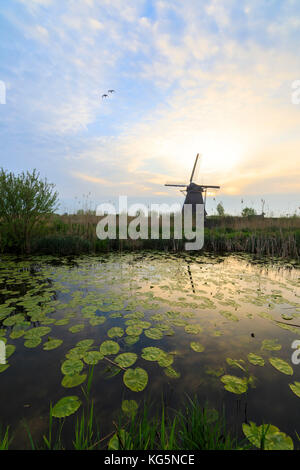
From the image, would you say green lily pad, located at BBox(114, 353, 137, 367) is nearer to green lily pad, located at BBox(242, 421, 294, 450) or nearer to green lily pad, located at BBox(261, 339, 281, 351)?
green lily pad, located at BBox(242, 421, 294, 450)

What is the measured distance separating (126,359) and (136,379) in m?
0.36

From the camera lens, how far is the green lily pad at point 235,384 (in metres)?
1.96

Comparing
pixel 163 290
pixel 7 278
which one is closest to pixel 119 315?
pixel 163 290

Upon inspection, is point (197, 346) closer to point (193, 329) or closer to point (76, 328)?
point (193, 329)

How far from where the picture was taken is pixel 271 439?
4.69ft

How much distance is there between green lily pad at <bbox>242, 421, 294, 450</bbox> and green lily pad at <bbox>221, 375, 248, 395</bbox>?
0.41 metres

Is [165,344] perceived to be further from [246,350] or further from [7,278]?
[7,278]

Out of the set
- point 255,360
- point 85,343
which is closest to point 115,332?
Result: point 85,343

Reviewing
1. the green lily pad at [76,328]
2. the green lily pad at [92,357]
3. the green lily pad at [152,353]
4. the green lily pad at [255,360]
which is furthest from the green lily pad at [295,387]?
the green lily pad at [76,328]

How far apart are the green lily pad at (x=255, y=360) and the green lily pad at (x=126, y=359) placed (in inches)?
58.2

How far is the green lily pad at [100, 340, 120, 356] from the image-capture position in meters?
2.50

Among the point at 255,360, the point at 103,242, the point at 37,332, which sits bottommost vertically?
the point at 255,360

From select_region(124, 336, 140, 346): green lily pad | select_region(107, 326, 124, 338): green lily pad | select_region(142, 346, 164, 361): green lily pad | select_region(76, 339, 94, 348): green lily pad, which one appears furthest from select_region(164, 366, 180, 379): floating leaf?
select_region(76, 339, 94, 348): green lily pad

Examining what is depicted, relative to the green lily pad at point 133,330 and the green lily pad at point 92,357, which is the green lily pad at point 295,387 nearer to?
the green lily pad at point 133,330
